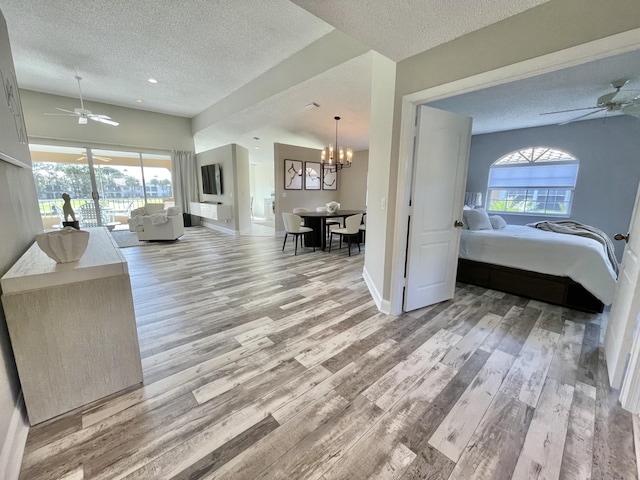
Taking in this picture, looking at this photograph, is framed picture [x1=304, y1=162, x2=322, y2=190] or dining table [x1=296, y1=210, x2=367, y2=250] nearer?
dining table [x1=296, y1=210, x2=367, y2=250]

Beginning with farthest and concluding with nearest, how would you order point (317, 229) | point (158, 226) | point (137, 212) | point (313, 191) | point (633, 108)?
point (313, 191) < point (137, 212) < point (158, 226) < point (317, 229) < point (633, 108)

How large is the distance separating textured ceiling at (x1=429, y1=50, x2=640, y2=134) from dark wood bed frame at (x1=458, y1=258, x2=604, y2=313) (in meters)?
2.26

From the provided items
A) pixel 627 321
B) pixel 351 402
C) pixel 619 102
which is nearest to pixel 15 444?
pixel 351 402

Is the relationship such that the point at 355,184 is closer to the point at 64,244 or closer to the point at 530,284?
the point at 530,284

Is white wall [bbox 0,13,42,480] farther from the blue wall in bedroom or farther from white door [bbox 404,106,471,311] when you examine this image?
the blue wall in bedroom

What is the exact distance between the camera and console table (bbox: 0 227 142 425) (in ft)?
4.45

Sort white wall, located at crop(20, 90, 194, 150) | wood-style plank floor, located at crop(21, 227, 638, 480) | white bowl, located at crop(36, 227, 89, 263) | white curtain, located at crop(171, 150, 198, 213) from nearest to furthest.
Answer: wood-style plank floor, located at crop(21, 227, 638, 480) < white bowl, located at crop(36, 227, 89, 263) < white wall, located at crop(20, 90, 194, 150) < white curtain, located at crop(171, 150, 198, 213)

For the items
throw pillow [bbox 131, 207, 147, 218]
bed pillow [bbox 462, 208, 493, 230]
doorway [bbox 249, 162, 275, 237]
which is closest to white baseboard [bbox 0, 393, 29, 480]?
bed pillow [bbox 462, 208, 493, 230]

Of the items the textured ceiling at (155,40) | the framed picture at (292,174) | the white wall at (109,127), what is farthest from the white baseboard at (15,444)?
the white wall at (109,127)

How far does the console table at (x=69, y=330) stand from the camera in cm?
136

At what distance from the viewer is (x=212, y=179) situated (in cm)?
777

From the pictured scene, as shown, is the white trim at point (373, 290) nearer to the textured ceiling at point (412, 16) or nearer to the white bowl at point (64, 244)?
the textured ceiling at point (412, 16)

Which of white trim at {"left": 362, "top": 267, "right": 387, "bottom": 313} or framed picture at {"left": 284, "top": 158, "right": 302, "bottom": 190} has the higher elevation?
framed picture at {"left": 284, "top": 158, "right": 302, "bottom": 190}

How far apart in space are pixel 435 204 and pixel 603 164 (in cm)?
475
